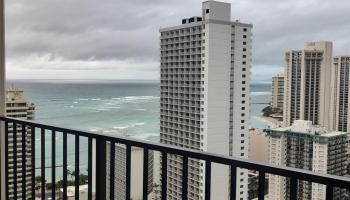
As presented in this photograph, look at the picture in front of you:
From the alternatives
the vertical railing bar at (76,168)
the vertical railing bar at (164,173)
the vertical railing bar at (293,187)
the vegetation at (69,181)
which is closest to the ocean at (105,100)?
the vegetation at (69,181)

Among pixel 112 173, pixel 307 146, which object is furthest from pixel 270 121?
pixel 112 173

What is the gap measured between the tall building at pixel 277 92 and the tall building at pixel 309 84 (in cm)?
6

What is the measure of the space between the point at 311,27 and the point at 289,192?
4042 millimetres

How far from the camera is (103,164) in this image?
1741mm

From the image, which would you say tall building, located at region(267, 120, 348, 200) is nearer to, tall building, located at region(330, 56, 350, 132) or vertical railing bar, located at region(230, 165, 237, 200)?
tall building, located at region(330, 56, 350, 132)

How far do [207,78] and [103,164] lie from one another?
3707 mm

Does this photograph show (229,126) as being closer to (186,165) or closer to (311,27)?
(311,27)

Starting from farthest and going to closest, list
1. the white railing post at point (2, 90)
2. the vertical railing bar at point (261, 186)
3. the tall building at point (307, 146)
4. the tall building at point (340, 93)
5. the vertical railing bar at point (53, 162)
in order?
the tall building at point (340, 93) < the tall building at point (307, 146) < the white railing post at point (2, 90) < the vertical railing bar at point (53, 162) < the vertical railing bar at point (261, 186)

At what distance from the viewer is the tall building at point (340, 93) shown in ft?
12.0

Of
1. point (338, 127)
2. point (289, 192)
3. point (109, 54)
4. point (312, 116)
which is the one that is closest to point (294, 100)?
point (312, 116)

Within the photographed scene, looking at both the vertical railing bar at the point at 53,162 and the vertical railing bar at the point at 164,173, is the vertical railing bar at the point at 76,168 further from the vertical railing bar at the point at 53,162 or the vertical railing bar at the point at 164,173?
the vertical railing bar at the point at 164,173

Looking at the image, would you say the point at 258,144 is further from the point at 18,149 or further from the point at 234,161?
the point at 234,161

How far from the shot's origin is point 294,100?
165 inches

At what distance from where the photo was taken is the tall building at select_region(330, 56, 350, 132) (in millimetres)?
3655
